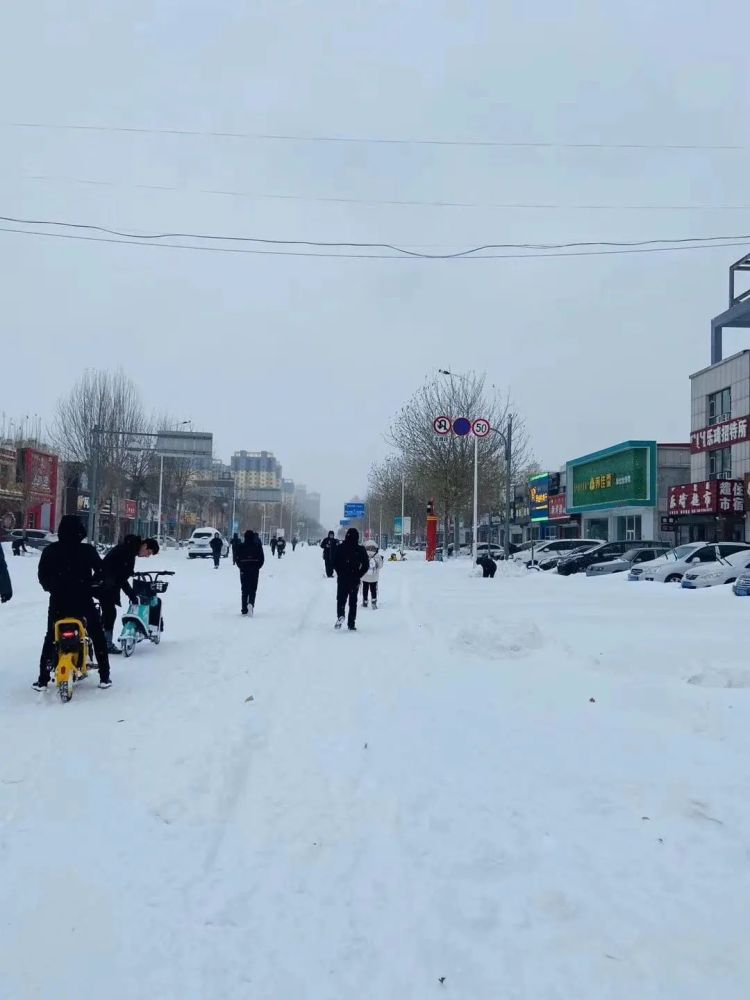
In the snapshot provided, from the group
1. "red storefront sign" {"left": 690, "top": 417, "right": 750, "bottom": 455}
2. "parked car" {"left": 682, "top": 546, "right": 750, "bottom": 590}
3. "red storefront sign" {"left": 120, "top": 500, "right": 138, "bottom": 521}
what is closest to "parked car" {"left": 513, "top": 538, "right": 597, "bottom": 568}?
"red storefront sign" {"left": 690, "top": 417, "right": 750, "bottom": 455}

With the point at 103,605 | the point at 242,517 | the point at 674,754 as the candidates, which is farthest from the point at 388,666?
the point at 242,517

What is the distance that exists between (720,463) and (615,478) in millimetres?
11387

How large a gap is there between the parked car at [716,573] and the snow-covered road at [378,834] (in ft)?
53.3

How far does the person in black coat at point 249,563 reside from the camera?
15.5m

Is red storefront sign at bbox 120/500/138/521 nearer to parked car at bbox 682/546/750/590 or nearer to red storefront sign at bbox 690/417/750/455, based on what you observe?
red storefront sign at bbox 690/417/750/455

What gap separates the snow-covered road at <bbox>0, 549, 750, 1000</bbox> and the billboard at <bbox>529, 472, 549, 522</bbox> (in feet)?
219

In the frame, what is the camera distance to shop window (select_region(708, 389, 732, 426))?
44.1 meters

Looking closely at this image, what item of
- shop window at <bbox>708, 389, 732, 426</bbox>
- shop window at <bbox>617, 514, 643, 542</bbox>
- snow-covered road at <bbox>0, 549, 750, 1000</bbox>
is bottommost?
snow-covered road at <bbox>0, 549, 750, 1000</bbox>

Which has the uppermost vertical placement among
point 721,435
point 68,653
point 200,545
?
point 721,435

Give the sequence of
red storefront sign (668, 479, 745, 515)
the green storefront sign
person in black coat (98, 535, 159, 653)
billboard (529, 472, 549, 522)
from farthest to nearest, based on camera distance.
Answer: billboard (529, 472, 549, 522) < the green storefront sign < red storefront sign (668, 479, 745, 515) < person in black coat (98, 535, 159, 653)

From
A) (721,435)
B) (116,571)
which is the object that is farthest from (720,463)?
(116,571)

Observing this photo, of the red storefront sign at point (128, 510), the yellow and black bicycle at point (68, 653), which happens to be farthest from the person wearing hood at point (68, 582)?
the red storefront sign at point (128, 510)

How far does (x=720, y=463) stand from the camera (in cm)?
4422

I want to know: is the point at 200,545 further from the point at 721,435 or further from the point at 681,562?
the point at 721,435
